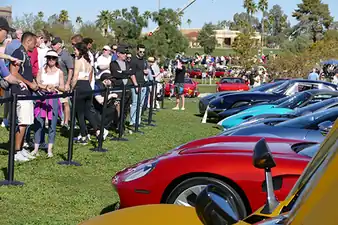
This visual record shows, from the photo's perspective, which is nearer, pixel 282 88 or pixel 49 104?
pixel 49 104

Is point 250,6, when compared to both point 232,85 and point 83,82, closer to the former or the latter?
point 232,85

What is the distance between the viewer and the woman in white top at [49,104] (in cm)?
929

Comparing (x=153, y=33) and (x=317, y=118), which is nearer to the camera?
(x=317, y=118)

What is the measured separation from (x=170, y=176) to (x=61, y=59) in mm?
7497

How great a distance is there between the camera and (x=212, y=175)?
202 inches

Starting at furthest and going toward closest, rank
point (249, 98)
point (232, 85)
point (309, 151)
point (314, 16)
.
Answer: point (314, 16) < point (232, 85) < point (249, 98) < point (309, 151)

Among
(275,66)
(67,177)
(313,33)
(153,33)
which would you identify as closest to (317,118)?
(67,177)

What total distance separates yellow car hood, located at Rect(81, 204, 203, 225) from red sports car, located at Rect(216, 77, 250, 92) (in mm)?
30306

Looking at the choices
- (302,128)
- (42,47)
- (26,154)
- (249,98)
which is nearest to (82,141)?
(26,154)

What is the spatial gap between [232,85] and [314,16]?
226 ft

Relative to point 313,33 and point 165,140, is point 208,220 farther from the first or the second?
point 313,33

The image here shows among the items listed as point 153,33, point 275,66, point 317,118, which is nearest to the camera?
point 317,118

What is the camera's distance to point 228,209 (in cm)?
242

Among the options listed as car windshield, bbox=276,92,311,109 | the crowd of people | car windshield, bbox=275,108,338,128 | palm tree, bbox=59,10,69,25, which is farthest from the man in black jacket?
palm tree, bbox=59,10,69,25
